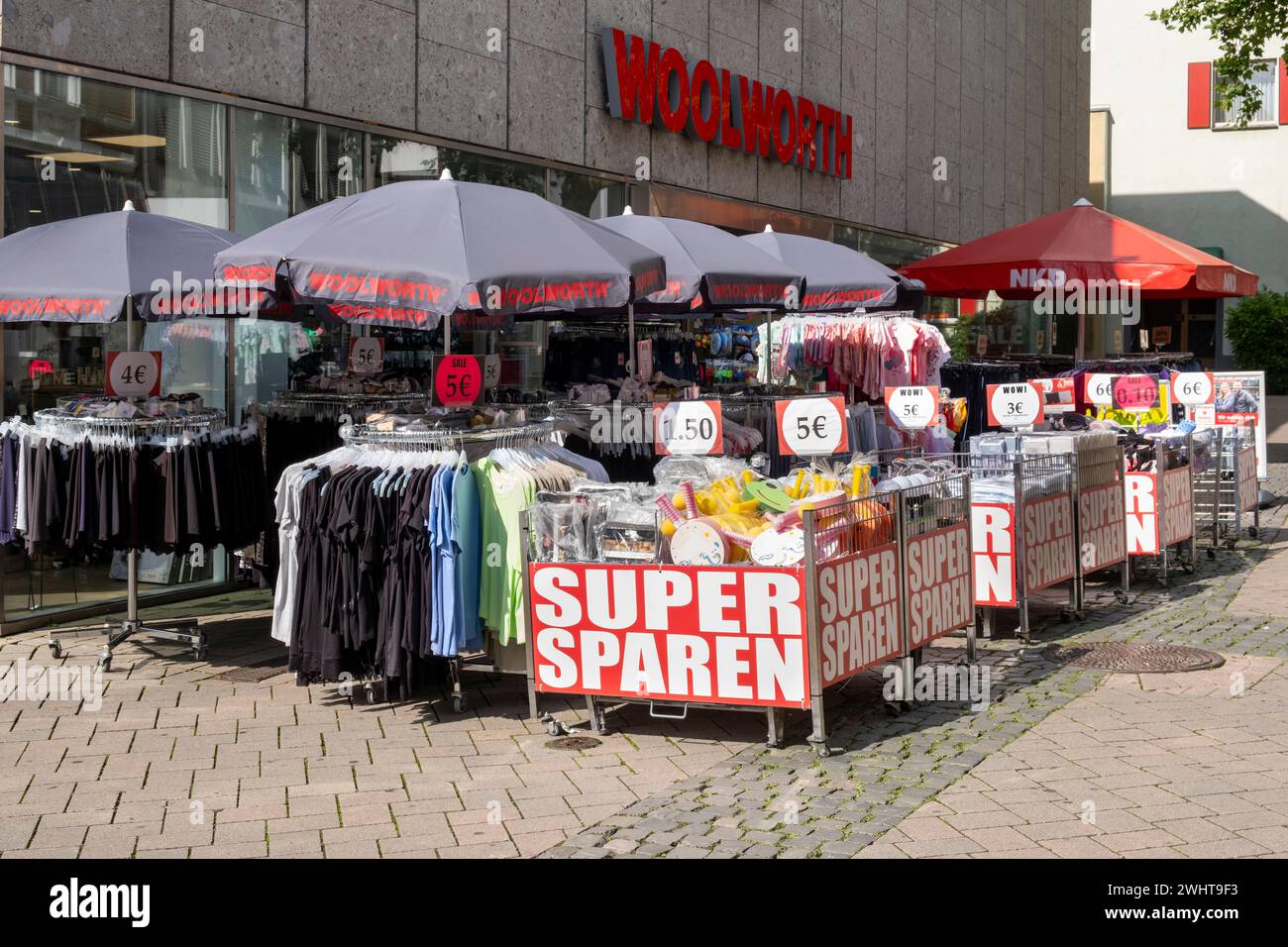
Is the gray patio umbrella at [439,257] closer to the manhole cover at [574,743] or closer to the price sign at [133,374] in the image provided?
the price sign at [133,374]

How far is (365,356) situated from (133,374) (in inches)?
89.4

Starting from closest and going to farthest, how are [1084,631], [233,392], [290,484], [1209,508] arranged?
[290,484] < [1084,631] < [233,392] < [1209,508]

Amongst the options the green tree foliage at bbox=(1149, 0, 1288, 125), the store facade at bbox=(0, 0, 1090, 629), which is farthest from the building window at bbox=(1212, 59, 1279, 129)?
the store facade at bbox=(0, 0, 1090, 629)

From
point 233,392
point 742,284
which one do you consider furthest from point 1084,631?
point 233,392

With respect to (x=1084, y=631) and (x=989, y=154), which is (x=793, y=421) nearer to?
(x=1084, y=631)

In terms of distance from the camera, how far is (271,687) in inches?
298

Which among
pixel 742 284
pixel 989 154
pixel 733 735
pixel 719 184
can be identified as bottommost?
pixel 733 735

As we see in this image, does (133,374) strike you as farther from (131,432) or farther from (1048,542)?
(1048,542)

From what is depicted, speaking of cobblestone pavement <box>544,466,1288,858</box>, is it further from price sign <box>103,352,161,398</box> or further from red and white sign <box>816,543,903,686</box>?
price sign <box>103,352,161,398</box>

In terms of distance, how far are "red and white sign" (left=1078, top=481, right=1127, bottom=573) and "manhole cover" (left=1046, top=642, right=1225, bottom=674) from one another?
108 cm

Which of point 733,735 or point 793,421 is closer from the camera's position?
point 733,735

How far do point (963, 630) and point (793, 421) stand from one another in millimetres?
1546

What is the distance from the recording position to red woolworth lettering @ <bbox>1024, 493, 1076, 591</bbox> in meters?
8.59

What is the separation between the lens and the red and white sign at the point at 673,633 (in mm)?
6082
